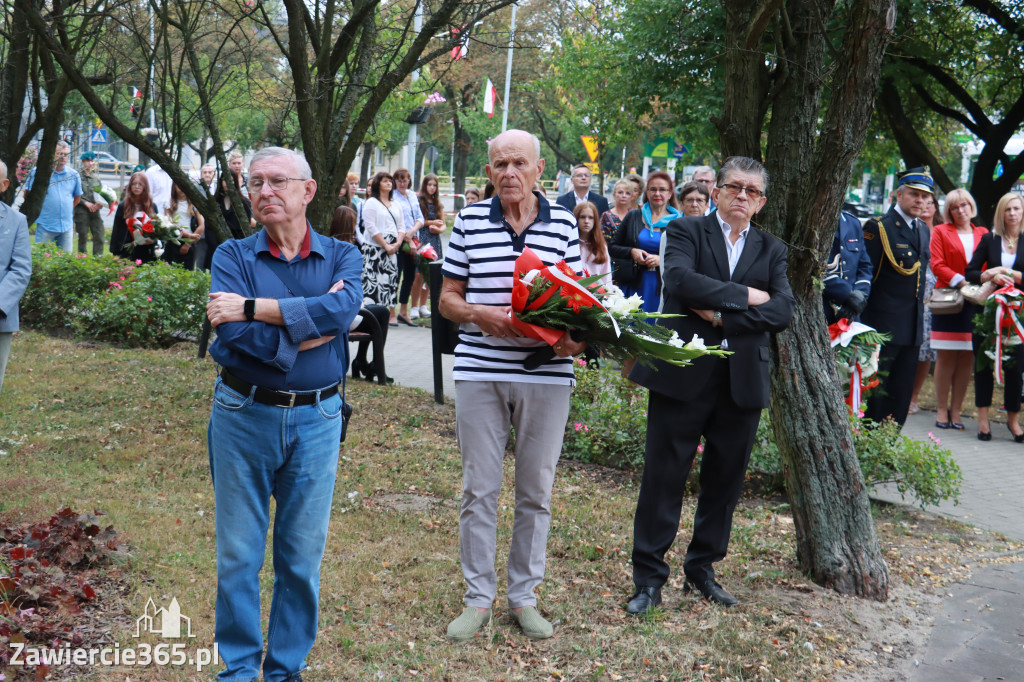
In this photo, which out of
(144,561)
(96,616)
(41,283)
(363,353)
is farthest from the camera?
(41,283)

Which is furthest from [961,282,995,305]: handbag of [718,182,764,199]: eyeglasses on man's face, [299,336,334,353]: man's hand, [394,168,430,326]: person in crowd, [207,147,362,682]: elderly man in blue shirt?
[299,336,334,353]: man's hand

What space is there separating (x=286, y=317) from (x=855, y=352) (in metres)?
5.38

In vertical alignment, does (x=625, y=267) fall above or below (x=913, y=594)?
above

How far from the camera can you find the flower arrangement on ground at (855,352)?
7.54 m

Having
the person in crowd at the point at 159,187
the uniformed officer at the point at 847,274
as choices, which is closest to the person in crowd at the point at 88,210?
the person in crowd at the point at 159,187

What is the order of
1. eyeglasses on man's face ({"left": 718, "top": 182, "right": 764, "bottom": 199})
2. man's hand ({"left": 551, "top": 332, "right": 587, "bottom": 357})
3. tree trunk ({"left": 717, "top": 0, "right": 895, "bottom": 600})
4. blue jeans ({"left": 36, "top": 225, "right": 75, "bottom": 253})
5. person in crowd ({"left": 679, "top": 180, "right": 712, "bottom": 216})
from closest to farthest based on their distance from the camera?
1. man's hand ({"left": 551, "top": 332, "right": 587, "bottom": 357})
2. eyeglasses on man's face ({"left": 718, "top": 182, "right": 764, "bottom": 199})
3. tree trunk ({"left": 717, "top": 0, "right": 895, "bottom": 600})
4. person in crowd ({"left": 679, "top": 180, "right": 712, "bottom": 216})
5. blue jeans ({"left": 36, "top": 225, "right": 75, "bottom": 253})

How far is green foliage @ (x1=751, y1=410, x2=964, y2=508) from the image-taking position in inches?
255

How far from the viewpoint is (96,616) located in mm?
4320

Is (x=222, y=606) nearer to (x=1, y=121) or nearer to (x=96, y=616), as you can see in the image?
(x=96, y=616)

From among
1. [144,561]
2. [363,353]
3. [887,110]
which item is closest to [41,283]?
[363,353]

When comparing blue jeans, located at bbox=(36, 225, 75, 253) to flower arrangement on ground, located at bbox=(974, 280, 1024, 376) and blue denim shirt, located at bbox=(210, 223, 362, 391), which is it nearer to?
blue denim shirt, located at bbox=(210, 223, 362, 391)

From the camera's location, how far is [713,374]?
4.72m

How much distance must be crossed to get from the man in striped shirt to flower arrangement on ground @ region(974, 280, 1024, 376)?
639 centimetres

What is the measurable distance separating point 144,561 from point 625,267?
627 cm
